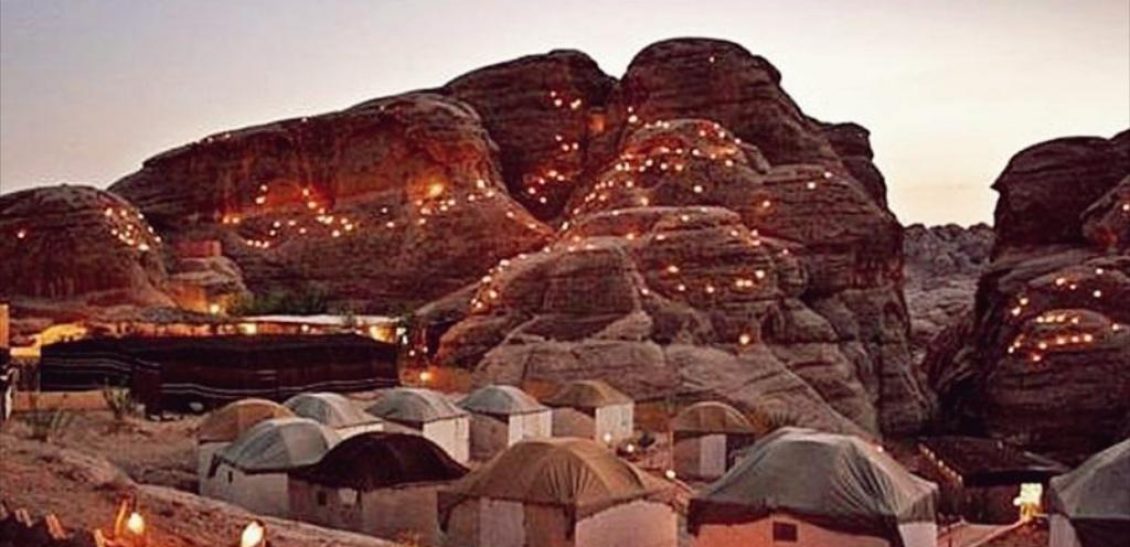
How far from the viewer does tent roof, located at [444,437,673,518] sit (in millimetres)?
21812

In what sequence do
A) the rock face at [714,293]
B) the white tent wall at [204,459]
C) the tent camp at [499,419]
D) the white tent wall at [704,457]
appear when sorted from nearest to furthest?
the white tent wall at [204,459] < the tent camp at [499,419] < the white tent wall at [704,457] < the rock face at [714,293]

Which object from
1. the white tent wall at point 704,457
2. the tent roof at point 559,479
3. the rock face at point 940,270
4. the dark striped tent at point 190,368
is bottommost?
the white tent wall at point 704,457

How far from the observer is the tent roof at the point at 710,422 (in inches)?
1403

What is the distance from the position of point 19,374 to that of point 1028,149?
57838 millimetres

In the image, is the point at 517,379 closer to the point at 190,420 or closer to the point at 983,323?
the point at 190,420

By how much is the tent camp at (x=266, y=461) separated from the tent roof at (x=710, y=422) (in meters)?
12.6

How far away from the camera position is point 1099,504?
73.0ft

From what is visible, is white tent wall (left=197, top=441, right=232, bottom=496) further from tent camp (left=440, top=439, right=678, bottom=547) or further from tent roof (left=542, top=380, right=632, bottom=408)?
tent roof (left=542, top=380, right=632, bottom=408)

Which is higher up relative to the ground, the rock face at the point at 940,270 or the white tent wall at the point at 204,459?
the rock face at the point at 940,270

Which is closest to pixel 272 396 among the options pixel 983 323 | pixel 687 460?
pixel 687 460

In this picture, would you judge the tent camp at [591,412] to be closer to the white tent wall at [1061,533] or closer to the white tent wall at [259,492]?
the white tent wall at [259,492]

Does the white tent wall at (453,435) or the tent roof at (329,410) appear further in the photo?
the white tent wall at (453,435)

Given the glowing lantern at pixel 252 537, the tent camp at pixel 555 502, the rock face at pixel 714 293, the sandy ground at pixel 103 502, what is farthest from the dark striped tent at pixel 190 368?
the glowing lantern at pixel 252 537

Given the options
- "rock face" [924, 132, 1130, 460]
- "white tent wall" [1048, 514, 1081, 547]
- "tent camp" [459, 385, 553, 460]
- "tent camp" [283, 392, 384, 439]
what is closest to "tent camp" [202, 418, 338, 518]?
"tent camp" [283, 392, 384, 439]
